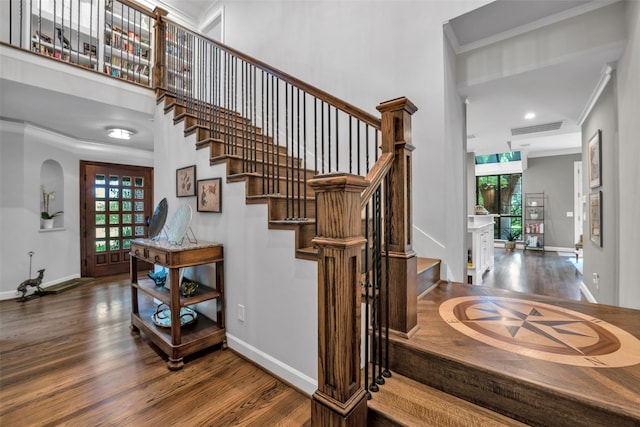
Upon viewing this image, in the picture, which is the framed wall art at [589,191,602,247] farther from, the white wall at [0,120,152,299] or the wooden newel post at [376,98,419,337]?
the white wall at [0,120,152,299]

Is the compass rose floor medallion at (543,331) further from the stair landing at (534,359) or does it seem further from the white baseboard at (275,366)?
the white baseboard at (275,366)

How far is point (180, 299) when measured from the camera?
2.29 m

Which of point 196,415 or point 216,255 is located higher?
point 216,255

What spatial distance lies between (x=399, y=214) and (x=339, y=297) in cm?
61

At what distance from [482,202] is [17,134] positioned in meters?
10.8

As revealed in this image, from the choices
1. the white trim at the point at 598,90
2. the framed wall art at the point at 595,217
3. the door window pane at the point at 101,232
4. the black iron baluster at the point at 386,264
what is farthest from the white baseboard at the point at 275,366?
Result: the door window pane at the point at 101,232

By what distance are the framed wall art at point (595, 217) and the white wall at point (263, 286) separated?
→ 127 inches

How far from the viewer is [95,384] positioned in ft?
6.31

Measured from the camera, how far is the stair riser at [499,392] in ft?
3.21

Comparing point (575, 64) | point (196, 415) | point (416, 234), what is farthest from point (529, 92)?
point (196, 415)

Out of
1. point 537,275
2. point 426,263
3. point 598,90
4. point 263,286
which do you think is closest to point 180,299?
point 263,286

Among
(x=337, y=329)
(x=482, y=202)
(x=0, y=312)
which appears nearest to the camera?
(x=337, y=329)

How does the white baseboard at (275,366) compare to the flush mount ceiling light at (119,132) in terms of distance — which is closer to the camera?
the white baseboard at (275,366)

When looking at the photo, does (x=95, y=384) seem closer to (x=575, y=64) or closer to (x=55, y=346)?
(x=55, y=346)
